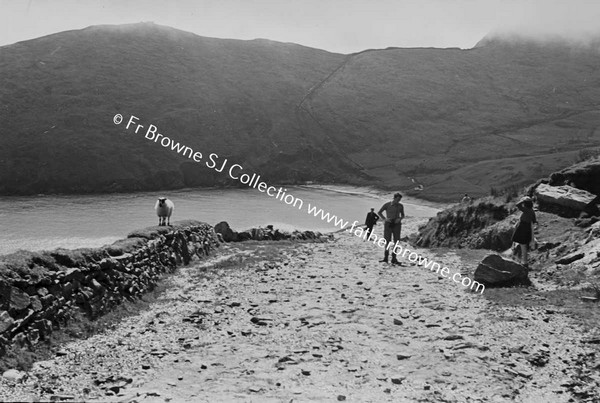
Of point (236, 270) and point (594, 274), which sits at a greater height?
point (594, 274)

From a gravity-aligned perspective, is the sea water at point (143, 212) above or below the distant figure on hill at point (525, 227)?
below

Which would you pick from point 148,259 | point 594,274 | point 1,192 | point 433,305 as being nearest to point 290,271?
point 148,259

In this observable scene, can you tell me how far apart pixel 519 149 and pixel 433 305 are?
131 metres

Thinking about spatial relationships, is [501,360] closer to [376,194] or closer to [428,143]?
[376,194]

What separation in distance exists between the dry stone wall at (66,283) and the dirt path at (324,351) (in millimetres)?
874

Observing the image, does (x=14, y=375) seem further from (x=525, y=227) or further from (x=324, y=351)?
(x=525, y=227)

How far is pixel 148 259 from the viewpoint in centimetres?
1789

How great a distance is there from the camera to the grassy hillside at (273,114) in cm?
10794

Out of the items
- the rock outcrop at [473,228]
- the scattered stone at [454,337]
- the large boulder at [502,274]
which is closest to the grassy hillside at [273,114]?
the rock outcrop at [473,228]

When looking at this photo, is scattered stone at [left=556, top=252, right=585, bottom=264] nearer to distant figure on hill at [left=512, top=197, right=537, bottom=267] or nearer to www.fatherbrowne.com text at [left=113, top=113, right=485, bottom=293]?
distant figure on hill at [left=512, top=197, right=537, bottom=267]

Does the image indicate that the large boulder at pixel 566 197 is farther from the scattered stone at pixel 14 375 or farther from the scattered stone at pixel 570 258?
the scattered stone at pixel 14 375

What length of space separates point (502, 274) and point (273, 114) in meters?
132

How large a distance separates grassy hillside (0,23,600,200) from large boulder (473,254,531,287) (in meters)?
79.2

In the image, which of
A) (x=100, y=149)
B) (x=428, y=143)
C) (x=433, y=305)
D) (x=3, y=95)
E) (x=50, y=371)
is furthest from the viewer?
(x=428, y=143)
